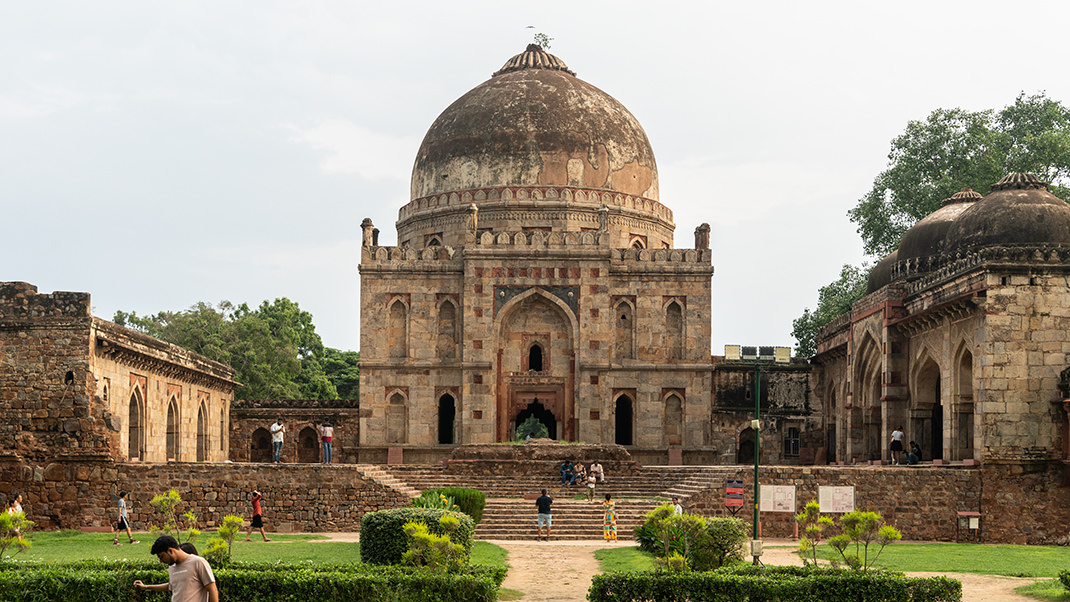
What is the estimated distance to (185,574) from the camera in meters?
8.97

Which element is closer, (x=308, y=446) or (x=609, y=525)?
(x=609, y=525)

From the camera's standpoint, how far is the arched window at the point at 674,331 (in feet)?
110

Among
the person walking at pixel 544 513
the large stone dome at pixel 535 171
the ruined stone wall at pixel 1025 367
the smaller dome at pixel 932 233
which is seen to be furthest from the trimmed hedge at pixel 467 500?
the smaller dome at pixel 932 233

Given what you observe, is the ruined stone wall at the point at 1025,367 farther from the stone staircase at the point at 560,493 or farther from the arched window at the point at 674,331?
the arched window at the point at 674,331

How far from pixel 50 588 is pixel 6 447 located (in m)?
13.1

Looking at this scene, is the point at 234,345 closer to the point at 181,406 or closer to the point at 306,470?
the point at 181,406

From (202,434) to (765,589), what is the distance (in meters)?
24.7

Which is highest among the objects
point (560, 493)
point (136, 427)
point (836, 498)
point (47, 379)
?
point (47, 379)

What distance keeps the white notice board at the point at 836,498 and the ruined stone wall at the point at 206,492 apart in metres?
8.29

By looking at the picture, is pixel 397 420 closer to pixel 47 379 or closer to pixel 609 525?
pixel 47 379

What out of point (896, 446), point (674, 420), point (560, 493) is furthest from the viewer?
point (674, 420)

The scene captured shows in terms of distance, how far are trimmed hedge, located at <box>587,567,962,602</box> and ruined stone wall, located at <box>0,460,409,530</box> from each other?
11.7m

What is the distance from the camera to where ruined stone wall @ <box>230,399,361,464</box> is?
35.4 meters

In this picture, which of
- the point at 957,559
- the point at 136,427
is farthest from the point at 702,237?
the point at 957,559
